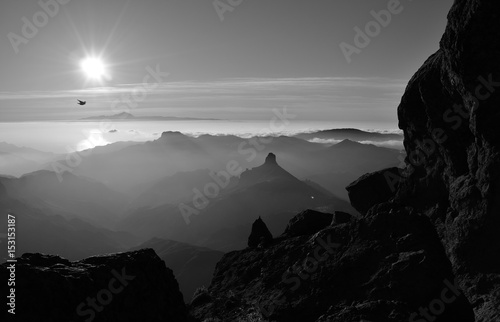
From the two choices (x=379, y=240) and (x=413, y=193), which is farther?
(x=413, y=193)

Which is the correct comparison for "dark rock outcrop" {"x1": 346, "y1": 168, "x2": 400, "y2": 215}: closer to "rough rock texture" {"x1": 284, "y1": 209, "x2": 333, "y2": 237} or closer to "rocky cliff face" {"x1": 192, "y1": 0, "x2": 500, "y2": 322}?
"rough rock texture" {"x1": 284, "y1": 209, "x2": 333, "y2": 237}

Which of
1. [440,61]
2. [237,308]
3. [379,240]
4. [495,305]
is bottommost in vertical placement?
[495,305]

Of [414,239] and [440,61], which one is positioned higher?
[440,61]

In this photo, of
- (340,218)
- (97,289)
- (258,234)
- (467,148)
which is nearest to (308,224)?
(340,218)

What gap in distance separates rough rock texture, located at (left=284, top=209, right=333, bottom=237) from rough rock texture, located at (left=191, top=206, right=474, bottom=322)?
5158 mm

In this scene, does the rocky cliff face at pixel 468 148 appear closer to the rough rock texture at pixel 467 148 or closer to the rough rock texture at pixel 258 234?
the rough rock texture at pixel 467 148

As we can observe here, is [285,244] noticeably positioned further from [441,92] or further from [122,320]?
[122,320]

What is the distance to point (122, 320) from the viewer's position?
64.7 ft

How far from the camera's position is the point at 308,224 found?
4812 cm

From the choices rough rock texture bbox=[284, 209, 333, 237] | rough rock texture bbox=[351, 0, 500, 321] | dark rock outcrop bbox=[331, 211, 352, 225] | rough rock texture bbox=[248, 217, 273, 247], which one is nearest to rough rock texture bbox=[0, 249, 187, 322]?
rough rock texture bbox=[351, 0, 500, 321]

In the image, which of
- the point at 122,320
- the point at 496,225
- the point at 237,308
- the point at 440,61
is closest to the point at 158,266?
the point at 122,320

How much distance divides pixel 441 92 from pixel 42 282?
31981mm

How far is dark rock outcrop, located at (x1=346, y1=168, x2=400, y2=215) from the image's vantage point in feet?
144

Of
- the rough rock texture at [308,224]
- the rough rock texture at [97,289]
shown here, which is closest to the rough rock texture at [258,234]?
the rough rock texture at [308,224]
